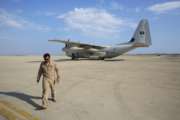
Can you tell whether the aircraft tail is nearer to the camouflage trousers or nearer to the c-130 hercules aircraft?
the c-130 hercules aircraft

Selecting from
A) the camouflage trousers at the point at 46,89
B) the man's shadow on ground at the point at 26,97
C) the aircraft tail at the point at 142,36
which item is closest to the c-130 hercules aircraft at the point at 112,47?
the aircraft tail at the point at 142,36

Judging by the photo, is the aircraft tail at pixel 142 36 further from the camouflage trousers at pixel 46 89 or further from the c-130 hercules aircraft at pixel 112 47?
the camouflage trousers at pixel 46 89

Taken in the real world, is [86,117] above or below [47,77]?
below

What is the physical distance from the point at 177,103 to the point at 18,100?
16.6ft

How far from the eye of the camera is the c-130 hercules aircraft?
110ft

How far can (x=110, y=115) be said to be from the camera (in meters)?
5.20

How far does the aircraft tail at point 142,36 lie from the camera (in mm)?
33500

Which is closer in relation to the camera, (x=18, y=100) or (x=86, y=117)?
(x=86, y=117)

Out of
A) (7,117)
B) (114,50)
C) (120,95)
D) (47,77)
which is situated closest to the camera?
(7,117)

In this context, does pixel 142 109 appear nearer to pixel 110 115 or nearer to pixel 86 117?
pixel 110 115

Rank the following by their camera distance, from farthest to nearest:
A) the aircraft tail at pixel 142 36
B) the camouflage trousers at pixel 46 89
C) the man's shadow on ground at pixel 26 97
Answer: the aircraft tail at pixel 142 36 < the man's shadow on ground at pixel 26 97 < the camouflage trousers at pixel 46 89

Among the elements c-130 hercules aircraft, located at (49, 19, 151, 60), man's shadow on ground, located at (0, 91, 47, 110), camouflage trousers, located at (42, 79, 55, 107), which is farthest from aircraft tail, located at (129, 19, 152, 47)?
camouflage trousers, located at (42, 79, 55, 107)

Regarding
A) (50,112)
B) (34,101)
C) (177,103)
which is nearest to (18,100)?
(34,101)

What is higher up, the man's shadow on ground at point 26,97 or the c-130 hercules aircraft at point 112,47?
the c-130 hercules aircraft at point 112,47
